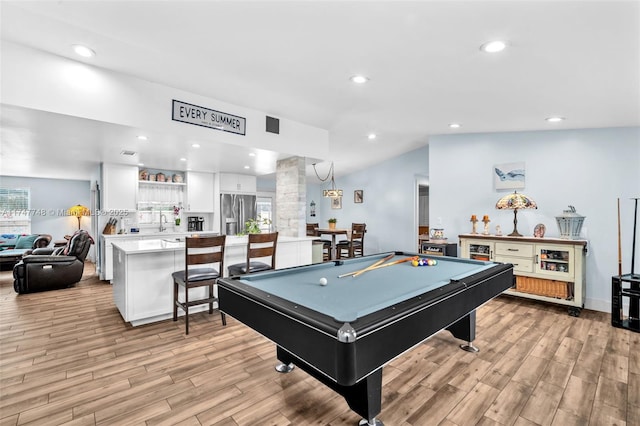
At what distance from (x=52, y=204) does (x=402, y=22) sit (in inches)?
394

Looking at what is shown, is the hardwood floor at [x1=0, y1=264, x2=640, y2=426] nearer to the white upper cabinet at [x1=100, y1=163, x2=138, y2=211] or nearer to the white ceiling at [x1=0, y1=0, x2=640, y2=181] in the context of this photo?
the white ceiling at [x1=0, y1=0, x2=640, y2=181]

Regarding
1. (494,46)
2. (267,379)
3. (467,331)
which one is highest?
(494,46)

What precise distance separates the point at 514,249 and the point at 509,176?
116 centimetres

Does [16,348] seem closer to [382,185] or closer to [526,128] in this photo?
[526,128]

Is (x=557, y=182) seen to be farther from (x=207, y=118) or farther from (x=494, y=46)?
(x=207, y=118)

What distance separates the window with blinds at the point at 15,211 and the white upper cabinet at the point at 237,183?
5.48 metres

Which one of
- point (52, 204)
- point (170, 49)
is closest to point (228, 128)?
point (170, 49)

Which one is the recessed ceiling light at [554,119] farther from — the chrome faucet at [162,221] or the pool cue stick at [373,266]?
the chrome faucet at [162,221]

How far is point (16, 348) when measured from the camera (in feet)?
9.12

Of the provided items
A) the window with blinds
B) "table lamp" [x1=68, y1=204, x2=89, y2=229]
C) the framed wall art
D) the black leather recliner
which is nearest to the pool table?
the black leather recliner

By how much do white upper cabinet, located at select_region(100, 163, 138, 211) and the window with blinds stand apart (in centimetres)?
420

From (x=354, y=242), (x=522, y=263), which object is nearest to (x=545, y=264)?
(x=522, y=263)

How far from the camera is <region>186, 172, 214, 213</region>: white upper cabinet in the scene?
6590 mm

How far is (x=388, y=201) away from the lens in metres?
8.17
